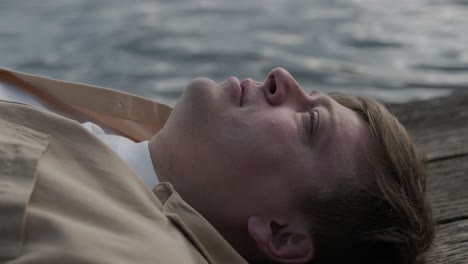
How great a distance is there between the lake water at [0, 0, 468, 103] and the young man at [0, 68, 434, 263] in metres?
3.93

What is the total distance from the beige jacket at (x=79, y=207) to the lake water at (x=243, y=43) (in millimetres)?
4355

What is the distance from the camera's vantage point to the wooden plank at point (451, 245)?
2.79 meters

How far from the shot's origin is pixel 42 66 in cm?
760

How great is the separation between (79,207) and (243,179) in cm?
55

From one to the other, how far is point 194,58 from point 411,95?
7.09 feet

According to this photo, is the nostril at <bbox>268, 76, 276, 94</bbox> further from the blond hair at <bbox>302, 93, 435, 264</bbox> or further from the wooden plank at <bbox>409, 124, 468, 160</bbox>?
the wooden plank at <bbox>409, 124, 468, 160</bbox>

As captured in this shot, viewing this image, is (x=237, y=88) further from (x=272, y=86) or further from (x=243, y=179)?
(x=243, y=179)

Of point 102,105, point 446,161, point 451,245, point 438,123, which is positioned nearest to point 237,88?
point 102,105

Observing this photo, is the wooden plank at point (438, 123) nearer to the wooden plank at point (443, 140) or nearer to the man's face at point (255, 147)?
the wooden plank at point (443, 140)

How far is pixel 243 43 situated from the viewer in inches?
319

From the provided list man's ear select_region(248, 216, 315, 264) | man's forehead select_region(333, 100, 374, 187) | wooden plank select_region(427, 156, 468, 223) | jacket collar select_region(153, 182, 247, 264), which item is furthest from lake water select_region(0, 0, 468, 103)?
jacket collar select_region(153, 182, 247, 264)

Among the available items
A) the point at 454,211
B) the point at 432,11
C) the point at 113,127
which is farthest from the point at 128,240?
the point at 432,11

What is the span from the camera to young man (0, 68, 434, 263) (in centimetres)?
222

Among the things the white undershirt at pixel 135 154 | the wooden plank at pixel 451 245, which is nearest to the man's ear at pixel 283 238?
the white undershirt at pixel 135 154
